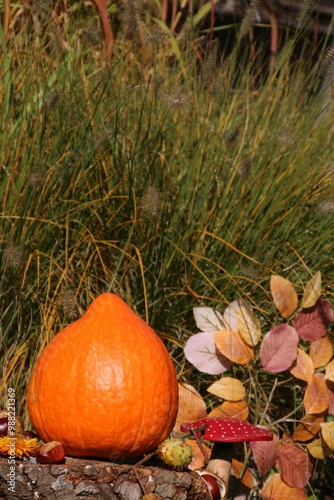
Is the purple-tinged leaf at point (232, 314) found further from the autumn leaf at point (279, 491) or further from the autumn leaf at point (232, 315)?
the autumn leaf at point (279, 491)

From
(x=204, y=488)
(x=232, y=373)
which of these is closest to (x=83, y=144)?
(x=232, y=373)

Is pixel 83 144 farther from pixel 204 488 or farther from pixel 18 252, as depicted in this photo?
pixel 204 488

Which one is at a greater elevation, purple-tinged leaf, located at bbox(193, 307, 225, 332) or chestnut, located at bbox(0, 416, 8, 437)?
purple-tinged leaf, located at bbox(193, 307, 225, 332)

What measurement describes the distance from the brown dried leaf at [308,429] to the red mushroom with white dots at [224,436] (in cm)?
44

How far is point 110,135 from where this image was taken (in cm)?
311

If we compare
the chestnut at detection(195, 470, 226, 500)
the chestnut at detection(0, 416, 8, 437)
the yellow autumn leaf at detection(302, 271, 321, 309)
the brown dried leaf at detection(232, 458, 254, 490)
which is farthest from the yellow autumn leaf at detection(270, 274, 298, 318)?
the chestnut at detection(0, 416, 8, 437)

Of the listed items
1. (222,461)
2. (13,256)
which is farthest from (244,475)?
(13,256)

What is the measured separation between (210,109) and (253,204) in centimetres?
58

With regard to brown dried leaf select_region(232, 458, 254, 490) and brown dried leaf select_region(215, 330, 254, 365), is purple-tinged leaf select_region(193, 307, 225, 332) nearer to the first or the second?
brown dried leaf select_region(215, 330, 254, 365)

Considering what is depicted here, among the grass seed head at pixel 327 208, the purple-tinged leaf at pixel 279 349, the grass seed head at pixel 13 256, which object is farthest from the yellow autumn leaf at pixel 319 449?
the grass seed head at pixel 13 256

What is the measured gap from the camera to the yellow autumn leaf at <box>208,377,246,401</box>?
8.59 feet

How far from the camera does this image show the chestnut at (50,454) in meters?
2.11

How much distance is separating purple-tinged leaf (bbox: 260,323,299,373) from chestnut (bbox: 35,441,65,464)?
762 millimetres

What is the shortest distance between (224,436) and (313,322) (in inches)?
26.1
